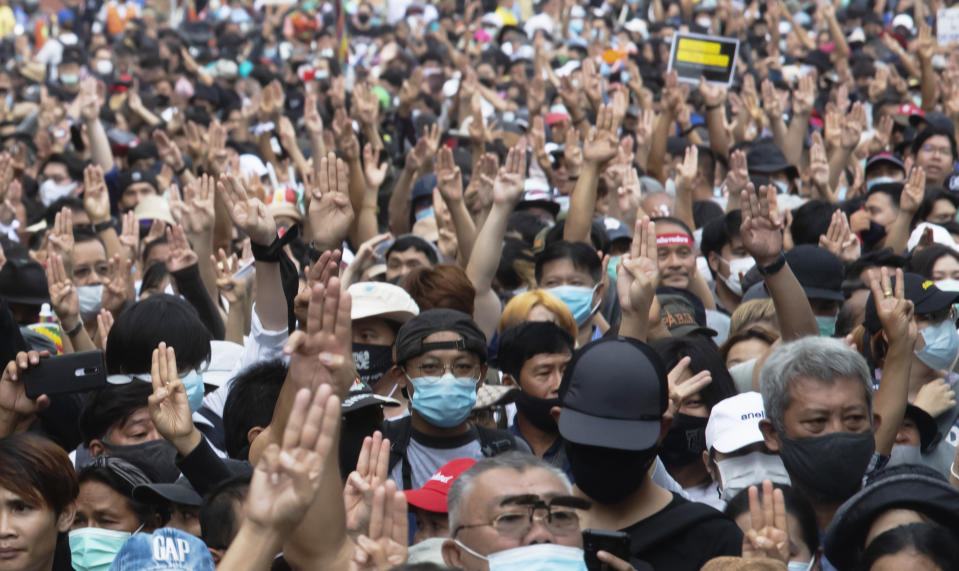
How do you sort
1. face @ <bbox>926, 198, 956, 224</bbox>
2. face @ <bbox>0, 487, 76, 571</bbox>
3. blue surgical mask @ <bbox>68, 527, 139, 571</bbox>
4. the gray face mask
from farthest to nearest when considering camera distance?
face @ <bbox>926, 198, 956, 224</bbox>, the gray face mask, blue surgical mask @ <bbox>68, 527, 139, 571</bbox>, face @ <bbox>0, 487, 76, 571</bbox>

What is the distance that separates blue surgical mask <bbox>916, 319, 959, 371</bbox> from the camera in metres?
5.42

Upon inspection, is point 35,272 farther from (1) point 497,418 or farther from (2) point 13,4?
(2) point 13,4

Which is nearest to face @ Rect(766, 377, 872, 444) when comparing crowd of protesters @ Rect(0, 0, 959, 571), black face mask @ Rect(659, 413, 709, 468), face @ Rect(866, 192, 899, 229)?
crowd of protesters @ Rect(0, 0, 959, 571)

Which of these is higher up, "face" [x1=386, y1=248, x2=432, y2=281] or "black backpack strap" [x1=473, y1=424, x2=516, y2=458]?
"black backpack strap" [x1=473, y1=424, x2=516, y2=458]

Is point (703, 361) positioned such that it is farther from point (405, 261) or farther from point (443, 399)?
point (405, 261)

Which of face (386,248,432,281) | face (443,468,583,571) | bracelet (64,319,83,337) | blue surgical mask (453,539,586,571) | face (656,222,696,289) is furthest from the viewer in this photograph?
face (386,248,432,281)

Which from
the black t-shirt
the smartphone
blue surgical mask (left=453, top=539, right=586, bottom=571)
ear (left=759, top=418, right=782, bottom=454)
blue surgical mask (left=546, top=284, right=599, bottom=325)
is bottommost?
blue surgical mask (left=546, top=284, right=599, bottom=325)

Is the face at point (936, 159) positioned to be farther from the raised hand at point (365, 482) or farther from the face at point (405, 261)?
the raised hand at point (365, 482)

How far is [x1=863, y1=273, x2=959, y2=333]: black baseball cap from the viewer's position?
5.33m

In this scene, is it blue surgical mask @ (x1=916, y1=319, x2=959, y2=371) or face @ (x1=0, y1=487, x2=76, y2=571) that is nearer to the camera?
face @ (x1=0, y1=487, x2=76, y2=571)

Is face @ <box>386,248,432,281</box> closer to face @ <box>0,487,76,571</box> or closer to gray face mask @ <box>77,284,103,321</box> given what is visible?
gray face mask @ <box>77,284,103,321</box>

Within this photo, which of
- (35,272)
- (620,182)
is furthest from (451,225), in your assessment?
(35,272)

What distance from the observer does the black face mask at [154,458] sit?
462 cm

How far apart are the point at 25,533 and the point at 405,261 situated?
12.9 ft
